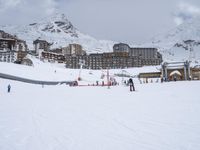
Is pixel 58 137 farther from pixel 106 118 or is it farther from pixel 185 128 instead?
pixel 185 128

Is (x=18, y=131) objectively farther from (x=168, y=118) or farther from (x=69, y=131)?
(x=168, y=118)

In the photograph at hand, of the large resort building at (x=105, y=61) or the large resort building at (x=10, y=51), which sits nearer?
the large resort building at (x=10, y=51)

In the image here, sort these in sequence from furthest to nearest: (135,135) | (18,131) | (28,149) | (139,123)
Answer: (139,123) < (18,131) < (135,135) < (28,149)

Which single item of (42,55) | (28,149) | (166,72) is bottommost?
(28,149)

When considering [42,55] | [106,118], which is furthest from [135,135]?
[42,55]

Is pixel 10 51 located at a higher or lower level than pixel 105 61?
higher

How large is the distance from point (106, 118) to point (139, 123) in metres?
1.33

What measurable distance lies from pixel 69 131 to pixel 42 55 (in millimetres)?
122968

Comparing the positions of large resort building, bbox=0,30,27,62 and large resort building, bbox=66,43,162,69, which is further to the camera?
large resort building, bbox=66,43,162,69

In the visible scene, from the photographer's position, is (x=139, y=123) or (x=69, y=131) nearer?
(x=69, y=131)

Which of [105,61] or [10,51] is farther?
[105,61]

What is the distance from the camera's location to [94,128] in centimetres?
628

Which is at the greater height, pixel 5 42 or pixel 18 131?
pixel 5 42

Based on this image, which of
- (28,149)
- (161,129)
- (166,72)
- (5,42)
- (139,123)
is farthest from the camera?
(5,42)
